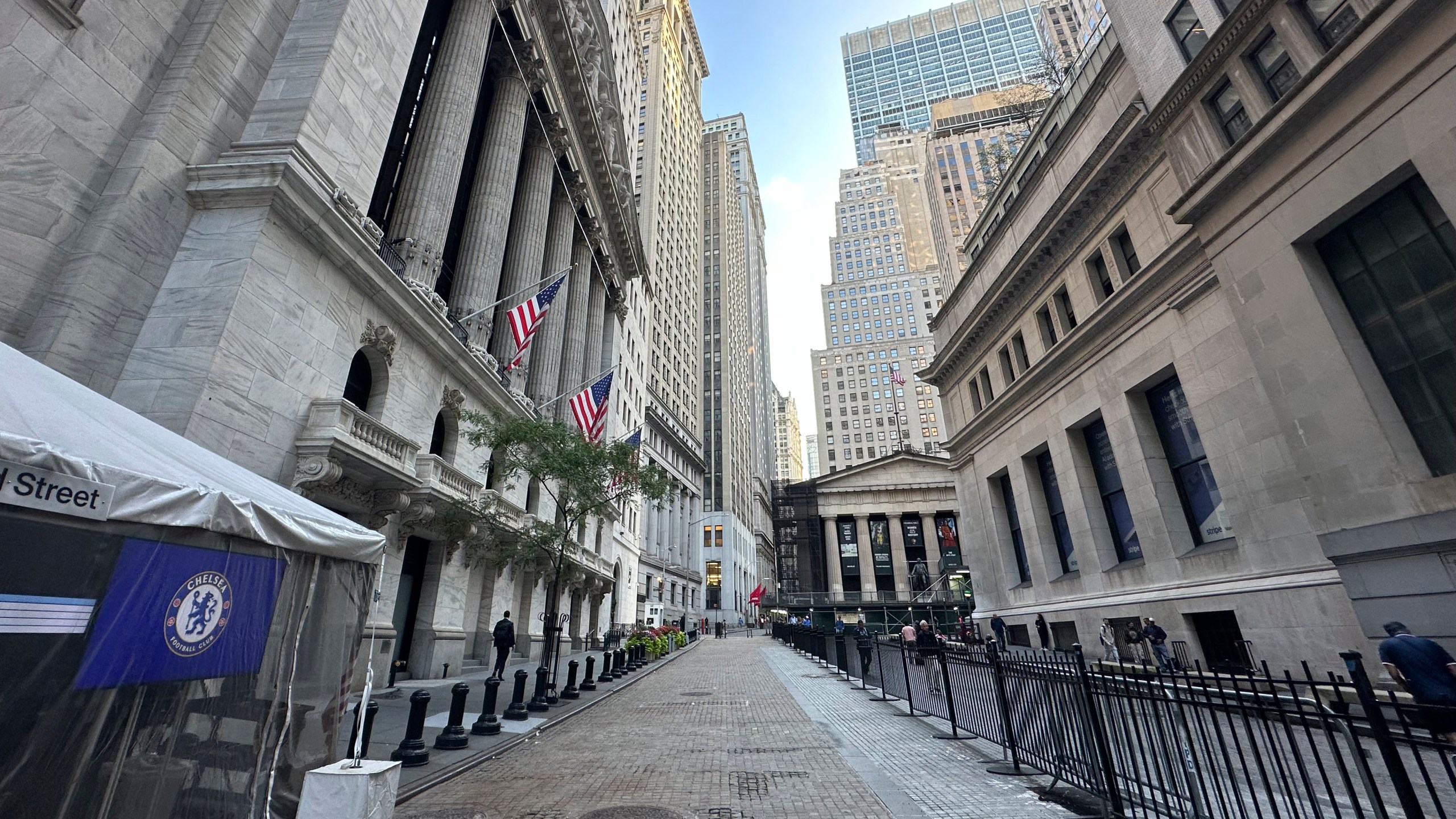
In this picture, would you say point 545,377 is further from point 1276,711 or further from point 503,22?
point 1276,711

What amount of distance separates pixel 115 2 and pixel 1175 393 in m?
30.0

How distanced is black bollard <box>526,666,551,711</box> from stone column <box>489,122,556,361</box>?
16.5m

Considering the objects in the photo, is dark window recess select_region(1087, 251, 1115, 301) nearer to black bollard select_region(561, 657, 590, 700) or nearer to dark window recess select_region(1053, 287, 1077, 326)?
dark window recess select_region(1053, 287, 1077, 326)

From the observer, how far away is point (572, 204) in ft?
120

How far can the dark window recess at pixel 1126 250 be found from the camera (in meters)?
20.5

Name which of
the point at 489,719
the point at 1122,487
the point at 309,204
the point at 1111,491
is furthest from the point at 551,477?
the point at 1111,491

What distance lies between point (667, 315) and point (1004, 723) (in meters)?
66.0

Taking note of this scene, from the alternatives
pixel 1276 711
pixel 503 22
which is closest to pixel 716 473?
pixel 503 22

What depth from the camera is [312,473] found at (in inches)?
518

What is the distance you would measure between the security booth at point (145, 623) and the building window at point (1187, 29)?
24.2 m

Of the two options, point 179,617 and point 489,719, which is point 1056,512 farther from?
point 179,617

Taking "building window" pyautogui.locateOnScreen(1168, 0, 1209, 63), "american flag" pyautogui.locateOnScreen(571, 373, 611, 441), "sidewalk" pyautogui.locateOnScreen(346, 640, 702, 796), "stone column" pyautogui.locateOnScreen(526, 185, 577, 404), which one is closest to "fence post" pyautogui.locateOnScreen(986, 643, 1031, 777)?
"sidewalk" pyautogui.locateOnScreen(346, 640, 702, 796)

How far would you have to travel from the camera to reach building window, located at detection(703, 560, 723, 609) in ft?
270

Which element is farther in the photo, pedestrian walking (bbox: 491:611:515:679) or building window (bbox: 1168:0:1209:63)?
building window (bbox: 1168:0:1209:63)
